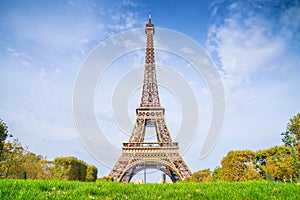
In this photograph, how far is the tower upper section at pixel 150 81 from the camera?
3688 centimetres

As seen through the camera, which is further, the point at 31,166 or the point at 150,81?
the point at 150,81

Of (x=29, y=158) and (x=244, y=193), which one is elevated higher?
(x=29, y=158)

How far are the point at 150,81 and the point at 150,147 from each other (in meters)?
12.3

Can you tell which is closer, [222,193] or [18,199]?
[18,199]

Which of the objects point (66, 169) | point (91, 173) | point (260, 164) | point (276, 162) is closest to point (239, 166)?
point (260, 164)

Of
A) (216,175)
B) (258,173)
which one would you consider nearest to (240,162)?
(258,173)

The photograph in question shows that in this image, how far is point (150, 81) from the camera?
38.7 m

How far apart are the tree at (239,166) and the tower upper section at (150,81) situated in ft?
53.7

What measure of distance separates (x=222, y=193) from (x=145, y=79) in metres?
34.8

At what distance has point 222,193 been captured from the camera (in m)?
4.57

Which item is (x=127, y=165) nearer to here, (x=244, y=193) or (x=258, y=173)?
(x=258, y=173)

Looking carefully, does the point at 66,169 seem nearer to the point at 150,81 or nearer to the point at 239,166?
the point at 239,166

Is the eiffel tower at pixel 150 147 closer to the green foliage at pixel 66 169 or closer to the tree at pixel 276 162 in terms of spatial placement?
the green foliage at pixel 66 169

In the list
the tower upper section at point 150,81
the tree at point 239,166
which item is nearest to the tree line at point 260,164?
the tree at point 239,166
